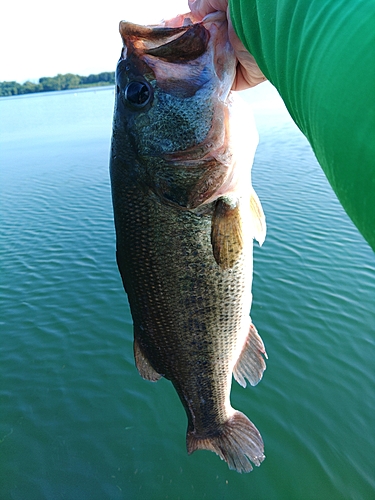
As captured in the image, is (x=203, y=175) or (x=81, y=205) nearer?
(x=203, y=175)

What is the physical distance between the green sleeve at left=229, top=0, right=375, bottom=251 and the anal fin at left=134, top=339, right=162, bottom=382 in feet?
5.96

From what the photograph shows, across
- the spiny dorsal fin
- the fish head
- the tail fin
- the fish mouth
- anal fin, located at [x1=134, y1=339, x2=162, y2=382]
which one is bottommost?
the tail fin

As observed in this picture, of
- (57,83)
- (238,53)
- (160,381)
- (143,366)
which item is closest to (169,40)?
(238,53)

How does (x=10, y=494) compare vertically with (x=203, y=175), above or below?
below

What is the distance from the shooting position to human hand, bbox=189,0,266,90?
1.50 meters

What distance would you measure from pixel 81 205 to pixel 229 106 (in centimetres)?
1222

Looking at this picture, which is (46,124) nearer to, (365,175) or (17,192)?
(17,192)

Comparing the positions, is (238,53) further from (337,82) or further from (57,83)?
(57,83)

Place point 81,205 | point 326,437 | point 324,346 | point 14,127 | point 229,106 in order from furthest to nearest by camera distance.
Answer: point 14,127 < point 81,205 < point 324,346 < point 326,437 < point 229,106

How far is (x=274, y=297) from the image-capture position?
26.1ft

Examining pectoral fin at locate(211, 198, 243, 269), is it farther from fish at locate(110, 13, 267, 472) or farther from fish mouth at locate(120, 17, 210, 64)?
fish mouth at locate(120, 17, 210, 64)

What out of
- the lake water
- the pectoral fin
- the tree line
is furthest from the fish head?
the tree line

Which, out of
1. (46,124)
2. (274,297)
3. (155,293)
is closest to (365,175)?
(155,293)

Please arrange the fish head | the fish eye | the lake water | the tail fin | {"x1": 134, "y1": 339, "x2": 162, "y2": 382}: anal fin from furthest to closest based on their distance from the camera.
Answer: the lake water → the tail fin → {"x1": 134, "y1": 339, "x2": 162, "y2": 382}: anal fin → the fish eye → the fish head
